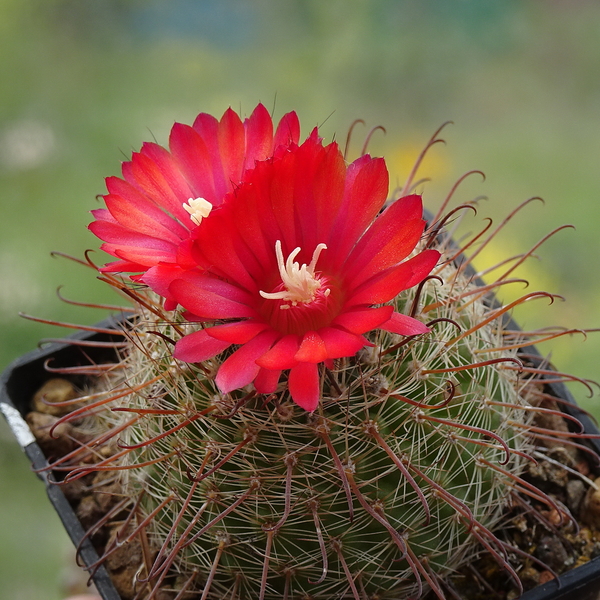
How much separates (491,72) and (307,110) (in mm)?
515

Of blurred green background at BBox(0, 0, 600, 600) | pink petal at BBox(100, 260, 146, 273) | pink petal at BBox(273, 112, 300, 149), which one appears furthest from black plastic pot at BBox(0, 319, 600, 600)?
blurred green background at BBox(0, 0, 600, 600)

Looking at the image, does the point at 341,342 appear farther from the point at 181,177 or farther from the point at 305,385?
the point at 181,177

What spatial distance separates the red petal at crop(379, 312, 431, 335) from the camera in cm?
59

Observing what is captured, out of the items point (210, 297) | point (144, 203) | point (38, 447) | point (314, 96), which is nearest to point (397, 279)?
point (210, 297)

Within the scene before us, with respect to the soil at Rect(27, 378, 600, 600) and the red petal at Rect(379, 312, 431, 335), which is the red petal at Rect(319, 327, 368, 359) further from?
the soil at Rect(27, 378, 600, 600)

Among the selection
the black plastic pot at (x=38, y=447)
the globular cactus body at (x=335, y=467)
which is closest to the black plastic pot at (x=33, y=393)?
the black plastic pot at (x=38, y=447)

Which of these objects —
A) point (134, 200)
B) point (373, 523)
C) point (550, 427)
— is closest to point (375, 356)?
point (373, 523)

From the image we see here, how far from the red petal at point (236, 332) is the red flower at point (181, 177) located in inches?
4.3

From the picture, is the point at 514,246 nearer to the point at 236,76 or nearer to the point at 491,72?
the point at 491,72

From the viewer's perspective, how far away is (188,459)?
690 mm

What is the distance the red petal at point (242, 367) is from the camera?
0.56m

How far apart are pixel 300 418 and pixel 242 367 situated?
97 millimetres

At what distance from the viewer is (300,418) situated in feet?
2.11

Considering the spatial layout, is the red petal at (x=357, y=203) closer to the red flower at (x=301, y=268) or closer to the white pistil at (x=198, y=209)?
the red flower at (x=301, y=268)
